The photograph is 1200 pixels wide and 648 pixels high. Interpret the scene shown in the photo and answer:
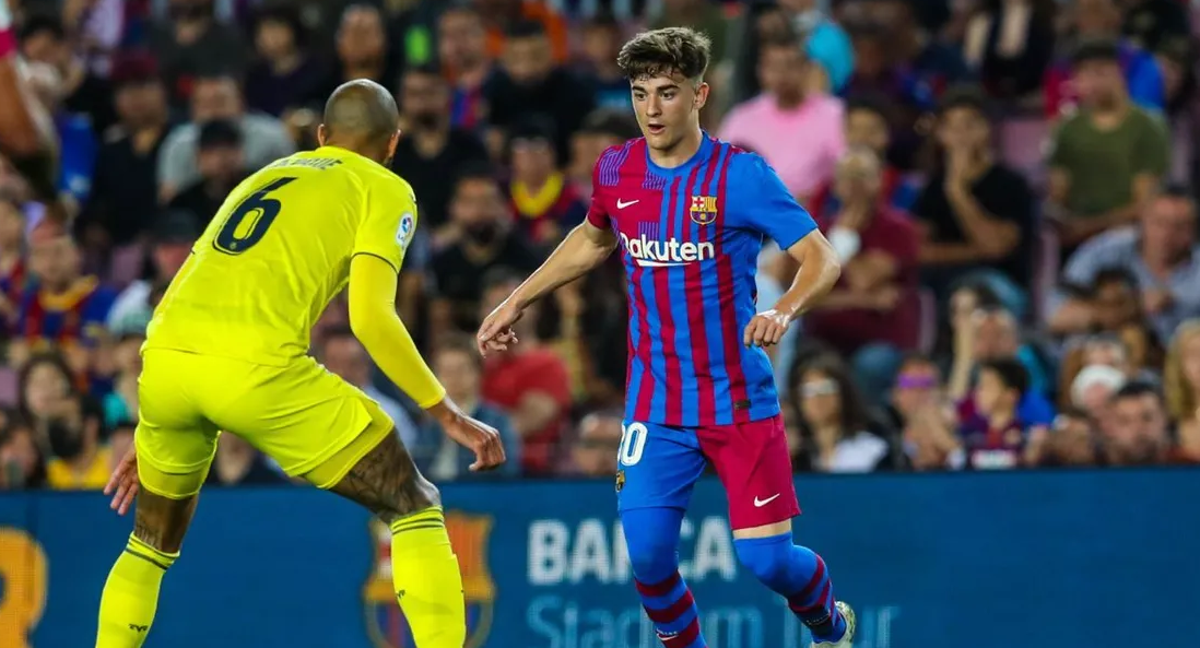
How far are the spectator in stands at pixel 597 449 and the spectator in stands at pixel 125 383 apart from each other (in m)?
2.52

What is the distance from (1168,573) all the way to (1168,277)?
309 cm

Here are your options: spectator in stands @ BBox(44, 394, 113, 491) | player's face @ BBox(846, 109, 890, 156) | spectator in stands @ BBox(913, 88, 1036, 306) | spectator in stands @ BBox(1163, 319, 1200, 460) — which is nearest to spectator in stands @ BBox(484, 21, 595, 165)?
player's face @ BBox(846, 109, 890, 156)

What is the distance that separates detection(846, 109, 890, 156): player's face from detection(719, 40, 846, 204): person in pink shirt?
Answer: 174 millimetres

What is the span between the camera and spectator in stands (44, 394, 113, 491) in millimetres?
10594

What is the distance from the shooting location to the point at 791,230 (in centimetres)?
711

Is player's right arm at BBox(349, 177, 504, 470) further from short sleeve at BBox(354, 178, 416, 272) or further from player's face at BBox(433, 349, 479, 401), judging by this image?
player's face at BBox(433, 349, 479, 401)

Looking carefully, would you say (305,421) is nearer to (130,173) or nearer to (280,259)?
(280,259)

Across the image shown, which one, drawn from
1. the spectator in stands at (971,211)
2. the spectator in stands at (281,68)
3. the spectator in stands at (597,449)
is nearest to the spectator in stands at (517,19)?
the spectator in stands at (281,68)

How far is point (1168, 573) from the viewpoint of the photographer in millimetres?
8891

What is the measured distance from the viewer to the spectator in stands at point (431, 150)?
1308cm

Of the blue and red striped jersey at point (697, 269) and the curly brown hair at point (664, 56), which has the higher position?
the curly brown hair at point (664, 56)

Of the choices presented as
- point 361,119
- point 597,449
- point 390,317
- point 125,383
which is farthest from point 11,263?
point 390,317

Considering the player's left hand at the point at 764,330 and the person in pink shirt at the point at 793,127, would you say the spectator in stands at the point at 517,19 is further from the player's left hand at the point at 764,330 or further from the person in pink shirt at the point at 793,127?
the player's left hand at the point at 764,330

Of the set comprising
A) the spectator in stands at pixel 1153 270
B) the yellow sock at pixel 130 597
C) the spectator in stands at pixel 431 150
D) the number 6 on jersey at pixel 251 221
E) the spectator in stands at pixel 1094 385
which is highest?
the spectator in stands at pixel 431 150
